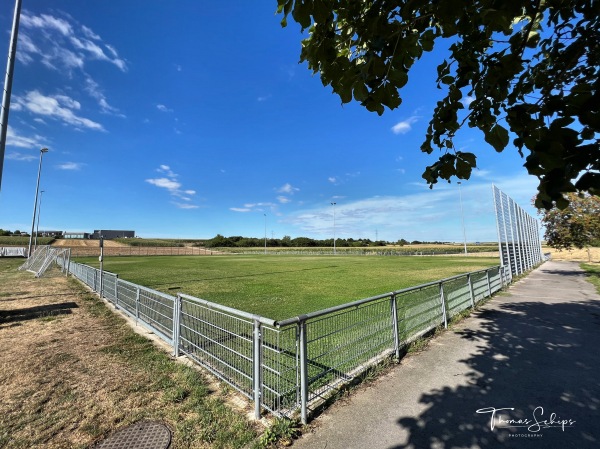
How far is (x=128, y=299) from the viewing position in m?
8.20

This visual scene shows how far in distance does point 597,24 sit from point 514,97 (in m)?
0.82

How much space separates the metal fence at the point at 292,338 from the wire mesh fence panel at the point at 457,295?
0.24 feet

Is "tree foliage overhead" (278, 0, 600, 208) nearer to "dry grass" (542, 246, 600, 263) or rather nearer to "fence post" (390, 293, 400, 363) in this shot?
"fence post" (390, 293, 400, 363)

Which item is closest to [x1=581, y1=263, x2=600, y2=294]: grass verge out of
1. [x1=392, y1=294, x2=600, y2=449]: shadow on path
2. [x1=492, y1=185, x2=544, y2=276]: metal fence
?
[x1=492, y1=185, x2=544, y2=276]: metal fence

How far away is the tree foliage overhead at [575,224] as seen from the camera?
18484mm

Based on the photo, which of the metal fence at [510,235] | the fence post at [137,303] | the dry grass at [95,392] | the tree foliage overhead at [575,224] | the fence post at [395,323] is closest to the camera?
the dry grass at [95,392]

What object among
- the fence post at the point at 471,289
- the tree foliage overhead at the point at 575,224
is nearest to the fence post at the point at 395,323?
the fence post at the point at 471,289

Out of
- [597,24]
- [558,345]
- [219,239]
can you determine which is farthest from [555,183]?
[219,239]

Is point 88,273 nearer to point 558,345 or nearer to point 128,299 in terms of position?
point 128,299

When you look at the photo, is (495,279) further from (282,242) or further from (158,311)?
(282,242)

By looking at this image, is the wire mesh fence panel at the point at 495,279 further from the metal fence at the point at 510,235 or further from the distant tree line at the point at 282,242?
the distant tree line at the point at 282,242

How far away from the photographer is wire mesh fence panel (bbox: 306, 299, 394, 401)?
3936 millimetres

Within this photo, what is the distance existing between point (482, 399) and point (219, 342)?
363 cm

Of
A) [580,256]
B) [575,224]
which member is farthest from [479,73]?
[580,256]
